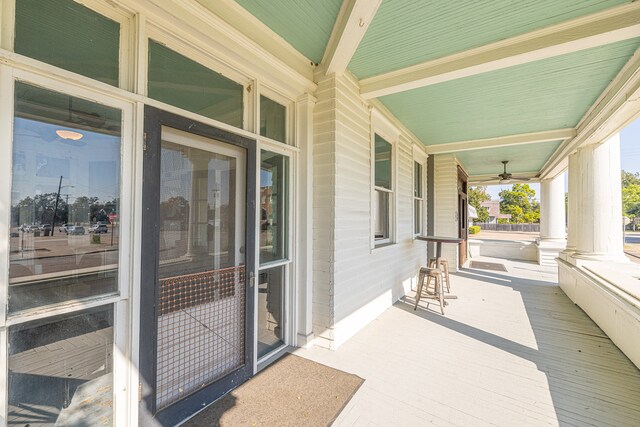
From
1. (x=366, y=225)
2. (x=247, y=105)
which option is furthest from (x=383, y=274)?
(x=247, y=105)

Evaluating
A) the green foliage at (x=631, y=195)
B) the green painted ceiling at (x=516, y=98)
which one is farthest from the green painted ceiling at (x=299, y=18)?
the green foliage at (x=631, y=195)

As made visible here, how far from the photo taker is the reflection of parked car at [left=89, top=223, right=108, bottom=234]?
4.92 ft

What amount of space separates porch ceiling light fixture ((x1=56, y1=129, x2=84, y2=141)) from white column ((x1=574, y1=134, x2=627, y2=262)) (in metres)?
6.21

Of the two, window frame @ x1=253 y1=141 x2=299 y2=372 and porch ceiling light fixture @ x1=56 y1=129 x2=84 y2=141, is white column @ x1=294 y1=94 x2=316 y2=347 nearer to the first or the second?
window frame @ x1=253 y1=141 x2=299 y2=372

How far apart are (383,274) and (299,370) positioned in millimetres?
1986

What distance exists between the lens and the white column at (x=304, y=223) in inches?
113

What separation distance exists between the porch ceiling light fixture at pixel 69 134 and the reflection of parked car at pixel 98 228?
0.47 meters

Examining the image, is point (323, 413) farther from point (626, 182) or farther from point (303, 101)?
point (626, 182)

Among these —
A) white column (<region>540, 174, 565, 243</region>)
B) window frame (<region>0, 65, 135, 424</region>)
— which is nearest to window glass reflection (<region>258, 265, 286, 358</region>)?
window frame (<region>0, 65, 135, 424</region>)

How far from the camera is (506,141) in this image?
5250 millimetres

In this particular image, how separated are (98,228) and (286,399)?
5.72 ft

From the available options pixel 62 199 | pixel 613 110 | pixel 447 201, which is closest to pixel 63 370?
pixel 62 199

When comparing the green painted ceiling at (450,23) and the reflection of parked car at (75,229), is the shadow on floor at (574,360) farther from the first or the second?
the reflection of parked car at (75,229)

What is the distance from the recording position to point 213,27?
1.94 meters
